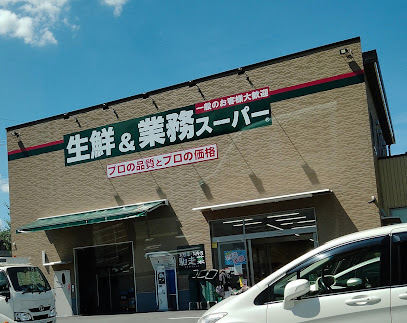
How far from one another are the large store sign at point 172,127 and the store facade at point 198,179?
0.15ft

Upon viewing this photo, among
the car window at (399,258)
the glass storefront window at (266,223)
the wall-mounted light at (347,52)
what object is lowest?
the car window at (399,258)

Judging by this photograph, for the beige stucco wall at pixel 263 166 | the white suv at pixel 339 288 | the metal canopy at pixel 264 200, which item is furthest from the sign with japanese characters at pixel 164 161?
the white suv at pixel 339 288

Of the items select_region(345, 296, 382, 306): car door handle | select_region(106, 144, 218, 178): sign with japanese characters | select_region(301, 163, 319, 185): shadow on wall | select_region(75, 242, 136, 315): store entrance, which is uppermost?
select_region(106, 144, 218, 178): sign with japanese characters

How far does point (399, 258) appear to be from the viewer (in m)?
4.93

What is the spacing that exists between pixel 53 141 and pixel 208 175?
7.88 metres

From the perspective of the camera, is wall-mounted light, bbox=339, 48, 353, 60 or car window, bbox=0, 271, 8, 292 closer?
car window, bbox=0, 271, 8, 292

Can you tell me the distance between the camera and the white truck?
11602 mm

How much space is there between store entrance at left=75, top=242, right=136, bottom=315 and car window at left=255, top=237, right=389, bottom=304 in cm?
1530

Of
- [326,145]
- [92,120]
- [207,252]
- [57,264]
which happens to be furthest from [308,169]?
[57,264]

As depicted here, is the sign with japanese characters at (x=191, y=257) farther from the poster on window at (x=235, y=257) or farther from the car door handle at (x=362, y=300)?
the car door handle at (x=362, y=300)

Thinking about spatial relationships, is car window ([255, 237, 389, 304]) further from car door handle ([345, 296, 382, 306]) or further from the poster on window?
the poster on window

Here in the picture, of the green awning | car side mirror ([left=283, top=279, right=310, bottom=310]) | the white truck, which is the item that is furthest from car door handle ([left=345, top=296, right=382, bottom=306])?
the green awning

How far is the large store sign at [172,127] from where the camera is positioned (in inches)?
712

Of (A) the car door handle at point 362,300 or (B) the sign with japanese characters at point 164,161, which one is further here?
(B) the sign with japanese characters at point 164,161
